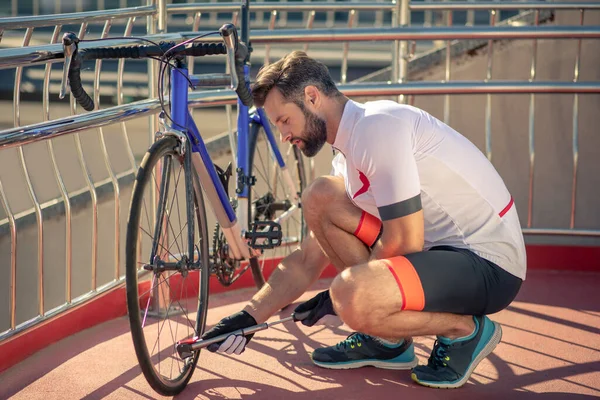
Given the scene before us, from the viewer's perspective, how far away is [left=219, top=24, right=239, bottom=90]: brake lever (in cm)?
336

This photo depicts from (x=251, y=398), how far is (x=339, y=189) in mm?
989

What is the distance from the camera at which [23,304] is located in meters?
7.92

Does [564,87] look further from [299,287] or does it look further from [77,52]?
[77,52]

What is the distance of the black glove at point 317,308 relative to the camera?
12.0 ft

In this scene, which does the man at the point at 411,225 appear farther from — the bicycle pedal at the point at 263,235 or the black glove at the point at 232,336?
the bicycle pedal at the point at 263,235

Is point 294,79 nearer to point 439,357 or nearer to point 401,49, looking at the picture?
point 439,357

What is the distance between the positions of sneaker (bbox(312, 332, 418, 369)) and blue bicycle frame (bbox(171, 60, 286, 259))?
77cm

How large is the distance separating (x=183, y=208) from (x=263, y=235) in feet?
2.37

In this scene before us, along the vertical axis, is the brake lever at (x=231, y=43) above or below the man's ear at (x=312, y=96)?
above

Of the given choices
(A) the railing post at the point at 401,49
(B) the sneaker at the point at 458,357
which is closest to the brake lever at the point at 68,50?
(B) the sneaker at the point at 458,357

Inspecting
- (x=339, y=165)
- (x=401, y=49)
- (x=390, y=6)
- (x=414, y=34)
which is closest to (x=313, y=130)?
(x=339, y=165)

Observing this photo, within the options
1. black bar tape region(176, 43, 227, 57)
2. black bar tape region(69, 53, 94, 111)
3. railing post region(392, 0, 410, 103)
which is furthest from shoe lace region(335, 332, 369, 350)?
railing post region(392, 0, 410, 103)

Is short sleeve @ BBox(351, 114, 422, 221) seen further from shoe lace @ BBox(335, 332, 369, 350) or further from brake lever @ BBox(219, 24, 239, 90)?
shoe lace @ BBox(335, 332, 369, 350)

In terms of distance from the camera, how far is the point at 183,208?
388 cm
